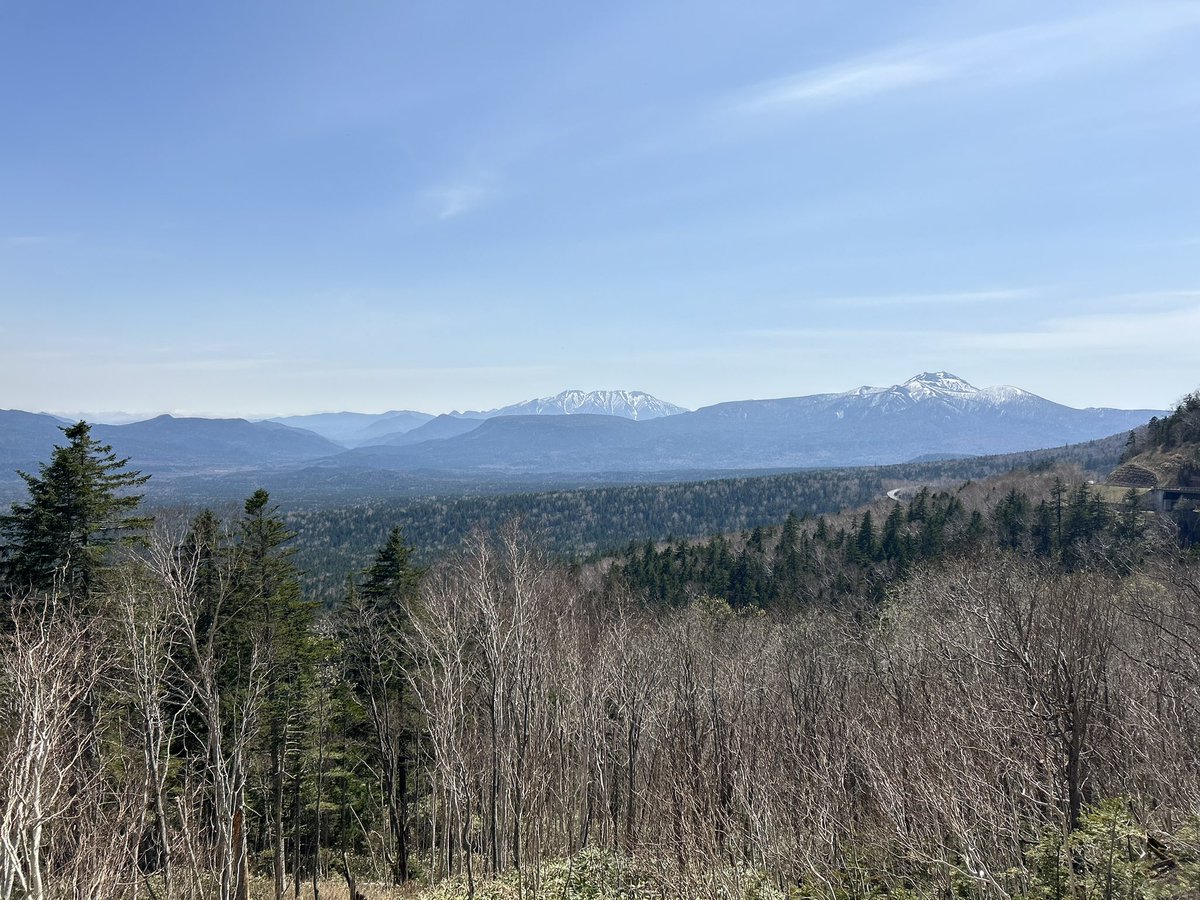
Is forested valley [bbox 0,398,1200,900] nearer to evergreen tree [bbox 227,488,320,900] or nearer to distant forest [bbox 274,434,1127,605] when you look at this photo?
evergreen tree [bbox 227,488,320,900]

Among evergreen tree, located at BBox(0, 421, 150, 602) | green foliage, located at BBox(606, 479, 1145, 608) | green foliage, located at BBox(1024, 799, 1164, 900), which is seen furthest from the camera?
green foliage, located at BBox(606, 479, 1145, 608)

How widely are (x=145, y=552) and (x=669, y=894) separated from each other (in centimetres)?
2032

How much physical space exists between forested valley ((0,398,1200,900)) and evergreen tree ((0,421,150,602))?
0.08m

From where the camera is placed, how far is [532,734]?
19.4 meters

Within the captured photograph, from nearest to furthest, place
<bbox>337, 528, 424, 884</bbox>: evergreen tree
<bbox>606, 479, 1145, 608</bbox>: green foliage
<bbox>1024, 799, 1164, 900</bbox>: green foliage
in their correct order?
<bbox>1024, 799, 1164, 900</bbox>: green foliage < <bbox>337, 528, 424, 884</bbox>: evergreen tree < <bbox>606, 479, 1145, 608</bbox>: green foliage

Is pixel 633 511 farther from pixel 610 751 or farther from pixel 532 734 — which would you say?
pixel 532 734

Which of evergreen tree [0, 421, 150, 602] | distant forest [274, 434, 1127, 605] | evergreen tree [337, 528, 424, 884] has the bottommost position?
distant forest [274, 434, 1127, 605]

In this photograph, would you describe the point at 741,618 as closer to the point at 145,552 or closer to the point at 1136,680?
the point at 1136,680

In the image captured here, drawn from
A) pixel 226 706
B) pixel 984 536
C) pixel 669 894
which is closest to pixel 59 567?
pixel 226 706

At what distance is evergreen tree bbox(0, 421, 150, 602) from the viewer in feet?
63.8

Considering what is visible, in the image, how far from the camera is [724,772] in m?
17.3

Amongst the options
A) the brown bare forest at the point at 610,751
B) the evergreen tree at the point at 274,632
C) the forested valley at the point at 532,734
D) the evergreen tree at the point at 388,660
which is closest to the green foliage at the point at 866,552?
the forested valley at the point at 532,734

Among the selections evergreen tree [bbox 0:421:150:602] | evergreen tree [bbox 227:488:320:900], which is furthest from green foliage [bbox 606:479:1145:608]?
evergreen tree [bbox 0:421:150:602]

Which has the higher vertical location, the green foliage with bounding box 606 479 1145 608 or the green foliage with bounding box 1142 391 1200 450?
the green foliage with bounding box 1142 391 1200 450
